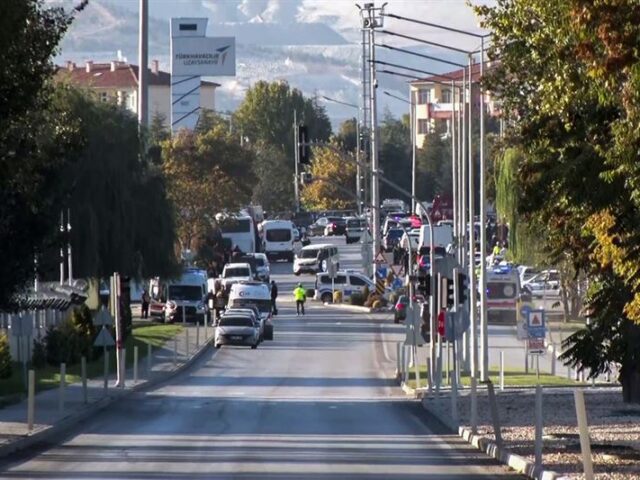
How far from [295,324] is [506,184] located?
21336 millimetres

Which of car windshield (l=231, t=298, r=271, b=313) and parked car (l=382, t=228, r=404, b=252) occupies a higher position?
parked car (l=382, t=228, r=404, b=252)

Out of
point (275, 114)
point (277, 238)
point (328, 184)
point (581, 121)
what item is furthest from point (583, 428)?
point (275, 114)

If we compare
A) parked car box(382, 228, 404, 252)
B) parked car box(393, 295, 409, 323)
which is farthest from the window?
parked car box(393, 295, 409, 323)

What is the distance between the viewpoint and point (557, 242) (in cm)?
2680

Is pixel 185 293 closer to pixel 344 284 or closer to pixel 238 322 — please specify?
pixel 344 284

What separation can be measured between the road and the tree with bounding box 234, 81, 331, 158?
116124 mm

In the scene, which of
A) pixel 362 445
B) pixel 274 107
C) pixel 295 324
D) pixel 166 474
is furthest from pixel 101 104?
pixel 274 107

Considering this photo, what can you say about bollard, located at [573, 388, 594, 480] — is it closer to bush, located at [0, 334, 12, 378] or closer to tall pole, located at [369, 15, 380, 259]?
bush, located at [0, 334, 12, 378]

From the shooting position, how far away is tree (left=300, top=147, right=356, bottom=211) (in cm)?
14750

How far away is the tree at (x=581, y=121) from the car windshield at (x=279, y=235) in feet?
276

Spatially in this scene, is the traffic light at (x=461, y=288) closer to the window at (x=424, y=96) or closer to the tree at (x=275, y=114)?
the tree at (x=275, y=114)

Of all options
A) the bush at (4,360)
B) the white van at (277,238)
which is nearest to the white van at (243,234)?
the white van at (277,238)

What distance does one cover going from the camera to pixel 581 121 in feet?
65.8

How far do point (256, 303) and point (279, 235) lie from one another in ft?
142
